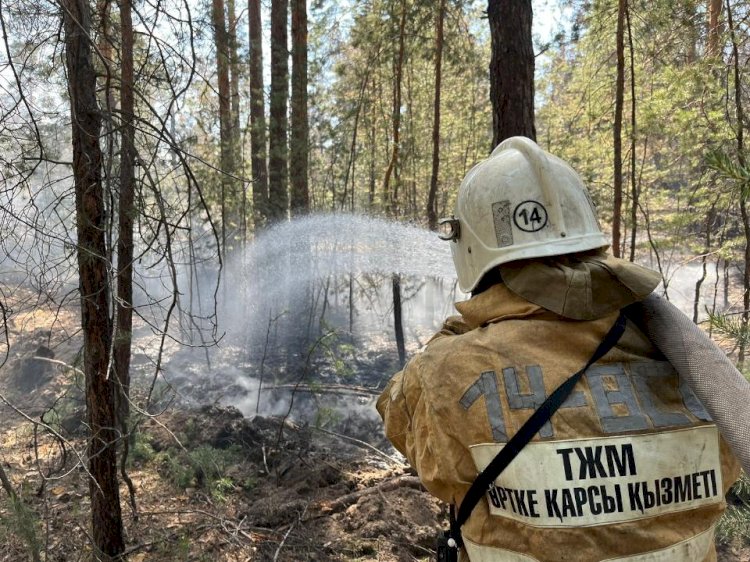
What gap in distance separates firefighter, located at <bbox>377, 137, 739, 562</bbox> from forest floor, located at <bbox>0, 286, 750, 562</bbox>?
2.08 metres

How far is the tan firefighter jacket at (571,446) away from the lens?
130 centimetres

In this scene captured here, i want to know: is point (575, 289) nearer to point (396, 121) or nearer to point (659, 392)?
point (659, 392)

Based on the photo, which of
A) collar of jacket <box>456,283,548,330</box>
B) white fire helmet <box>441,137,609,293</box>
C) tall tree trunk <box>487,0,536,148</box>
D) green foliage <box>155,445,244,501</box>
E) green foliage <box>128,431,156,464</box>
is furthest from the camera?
green foliage <box>128,431,156,464</box>

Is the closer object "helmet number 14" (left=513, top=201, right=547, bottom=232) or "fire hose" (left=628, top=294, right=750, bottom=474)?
"fire hose" (left=628, top=294, right=750, bottom=474)

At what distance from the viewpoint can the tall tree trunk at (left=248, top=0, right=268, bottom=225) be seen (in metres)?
12.0

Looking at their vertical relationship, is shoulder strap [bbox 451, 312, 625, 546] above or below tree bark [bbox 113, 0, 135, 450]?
below

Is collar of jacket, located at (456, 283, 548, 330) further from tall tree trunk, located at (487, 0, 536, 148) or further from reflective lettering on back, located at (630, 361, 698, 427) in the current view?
tall tree trunk, located at (487, 0, 536, 148)

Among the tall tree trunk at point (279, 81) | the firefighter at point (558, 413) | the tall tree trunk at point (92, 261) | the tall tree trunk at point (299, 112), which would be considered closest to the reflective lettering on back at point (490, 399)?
the firefighter at point (558, 413)

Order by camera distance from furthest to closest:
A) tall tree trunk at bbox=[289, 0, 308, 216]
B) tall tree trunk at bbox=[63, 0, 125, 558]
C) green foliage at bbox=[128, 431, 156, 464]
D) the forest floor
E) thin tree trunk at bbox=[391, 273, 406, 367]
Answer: thin tree trunk at bbox=[391, 273, 406, 367] < tall tree trunk at bbox=[289, 0, 308, 216] < green foliage at bbox=[128, 431, 156, 464] < the forest floor < tall tree trunk at bbox=[63, 0, 125, 558]

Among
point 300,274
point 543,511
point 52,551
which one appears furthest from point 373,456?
point 300,274

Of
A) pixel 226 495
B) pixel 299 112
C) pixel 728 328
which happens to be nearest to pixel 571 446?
pixel 728 328

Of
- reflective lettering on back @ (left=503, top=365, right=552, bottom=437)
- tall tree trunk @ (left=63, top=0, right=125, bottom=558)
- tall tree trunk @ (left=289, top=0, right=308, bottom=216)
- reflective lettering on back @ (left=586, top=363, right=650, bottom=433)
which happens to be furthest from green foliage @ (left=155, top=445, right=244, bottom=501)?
tall tree trunk @ (left=289, top=0, right=308, bottom=216)

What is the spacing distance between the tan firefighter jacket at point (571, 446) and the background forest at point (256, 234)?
511 millimetres

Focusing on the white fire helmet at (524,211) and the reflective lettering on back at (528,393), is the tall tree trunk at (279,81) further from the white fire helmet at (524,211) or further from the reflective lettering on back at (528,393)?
the reflective lettering on back at (528,393)
